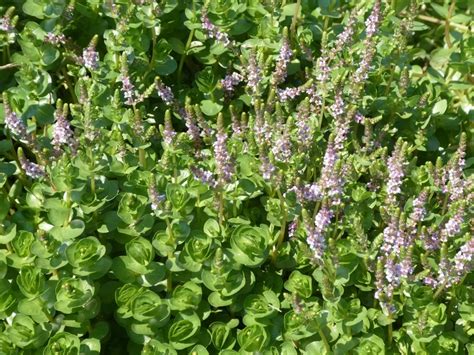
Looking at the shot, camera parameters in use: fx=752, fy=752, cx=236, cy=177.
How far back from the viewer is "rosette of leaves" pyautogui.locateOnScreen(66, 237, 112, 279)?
3.39 metres

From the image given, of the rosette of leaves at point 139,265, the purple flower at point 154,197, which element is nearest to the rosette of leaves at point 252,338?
the rosette of leaves at point 139,265

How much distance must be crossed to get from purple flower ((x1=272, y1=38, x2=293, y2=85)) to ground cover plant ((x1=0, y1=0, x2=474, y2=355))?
0.01 meters

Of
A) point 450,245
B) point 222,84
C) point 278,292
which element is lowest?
point 278,292

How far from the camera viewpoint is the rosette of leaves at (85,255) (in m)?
3.39

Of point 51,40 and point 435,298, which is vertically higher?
point 51,40

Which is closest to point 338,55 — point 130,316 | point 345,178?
point 345,178

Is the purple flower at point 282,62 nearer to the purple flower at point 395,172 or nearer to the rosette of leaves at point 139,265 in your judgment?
the purple flower at point 395,172

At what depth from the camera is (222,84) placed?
4.25 m

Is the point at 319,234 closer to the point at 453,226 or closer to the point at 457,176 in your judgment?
the point at 453,226

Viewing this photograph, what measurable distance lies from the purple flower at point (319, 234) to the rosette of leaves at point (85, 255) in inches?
37.5

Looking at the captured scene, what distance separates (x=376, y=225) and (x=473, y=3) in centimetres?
190

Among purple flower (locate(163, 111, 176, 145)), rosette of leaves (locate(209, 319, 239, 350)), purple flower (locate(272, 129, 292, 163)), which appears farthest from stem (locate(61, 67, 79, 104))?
rosette of leaves (locate(209, 319, 239, 350))

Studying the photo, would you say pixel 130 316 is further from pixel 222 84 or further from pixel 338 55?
pixel 338 55

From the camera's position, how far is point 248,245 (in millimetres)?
3488
